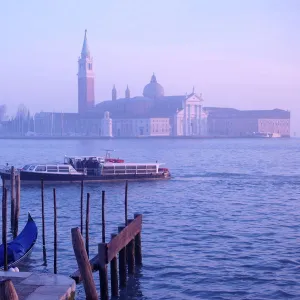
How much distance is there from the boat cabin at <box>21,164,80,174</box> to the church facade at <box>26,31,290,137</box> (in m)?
71.3

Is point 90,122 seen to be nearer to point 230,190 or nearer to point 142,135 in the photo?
point 142,135

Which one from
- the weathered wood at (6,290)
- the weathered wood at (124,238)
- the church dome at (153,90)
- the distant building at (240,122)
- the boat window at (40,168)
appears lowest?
the weathered wood at (124,238)

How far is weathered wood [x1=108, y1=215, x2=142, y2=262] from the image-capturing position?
7.23 metres

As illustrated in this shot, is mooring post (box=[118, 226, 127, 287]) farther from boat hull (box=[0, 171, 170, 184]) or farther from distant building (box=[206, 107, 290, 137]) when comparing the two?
distant building (box=[206, 107, 290, 137])

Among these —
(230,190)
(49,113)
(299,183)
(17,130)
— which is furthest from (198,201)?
(17,130)

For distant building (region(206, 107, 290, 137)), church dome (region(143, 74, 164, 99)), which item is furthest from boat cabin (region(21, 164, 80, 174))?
distant building (region(206, 107, 290, 137))

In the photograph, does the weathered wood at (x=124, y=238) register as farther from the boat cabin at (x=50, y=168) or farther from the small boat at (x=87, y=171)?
the boat cabin at (x=50, y=168)

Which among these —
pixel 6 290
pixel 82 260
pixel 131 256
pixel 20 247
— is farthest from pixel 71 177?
pixel 6 290

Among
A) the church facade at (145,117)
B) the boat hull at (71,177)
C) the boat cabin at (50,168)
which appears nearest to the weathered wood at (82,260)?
the boat hull at (71,177)

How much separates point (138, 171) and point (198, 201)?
6883 mm

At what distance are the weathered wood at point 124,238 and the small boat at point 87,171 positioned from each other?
46.2ft

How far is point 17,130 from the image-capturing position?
116 meters

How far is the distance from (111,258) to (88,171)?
690 inches

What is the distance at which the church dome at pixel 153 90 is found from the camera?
101 meters
